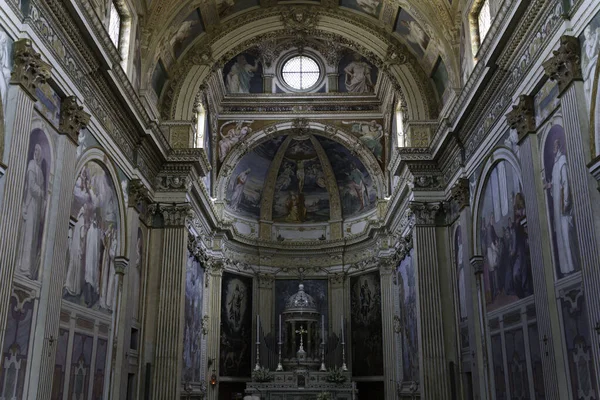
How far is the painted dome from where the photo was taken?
3166cm

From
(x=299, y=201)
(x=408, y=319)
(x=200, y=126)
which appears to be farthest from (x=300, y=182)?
(x=408, y=319)

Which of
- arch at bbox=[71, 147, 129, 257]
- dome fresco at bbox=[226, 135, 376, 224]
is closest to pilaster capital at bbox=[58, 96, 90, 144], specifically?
arch at bbox=[71, 147, 129, 257]

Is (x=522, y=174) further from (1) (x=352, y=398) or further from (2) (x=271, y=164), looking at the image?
(2) (x=271, y=164)

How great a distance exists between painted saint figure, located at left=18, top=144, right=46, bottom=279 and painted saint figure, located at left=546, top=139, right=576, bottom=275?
10422 mm

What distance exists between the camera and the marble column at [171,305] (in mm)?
19781

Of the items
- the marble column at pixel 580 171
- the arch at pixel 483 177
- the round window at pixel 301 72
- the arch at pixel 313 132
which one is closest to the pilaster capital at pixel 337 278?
the arch at pixel 313 132

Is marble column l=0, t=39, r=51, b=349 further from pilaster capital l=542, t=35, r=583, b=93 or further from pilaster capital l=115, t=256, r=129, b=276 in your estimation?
pilaster capital l=542, t=35, r=583, b=93

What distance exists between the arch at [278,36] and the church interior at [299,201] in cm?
8

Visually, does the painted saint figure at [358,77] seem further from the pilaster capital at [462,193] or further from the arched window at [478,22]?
the pilaster capital at [462,193]

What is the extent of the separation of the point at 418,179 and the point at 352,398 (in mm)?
11917

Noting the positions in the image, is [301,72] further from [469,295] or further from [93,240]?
[93,240]

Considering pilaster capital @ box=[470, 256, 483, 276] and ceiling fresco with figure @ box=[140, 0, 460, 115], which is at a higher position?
ceiling fresco with figure @ box=[140, 0, 460, 115]

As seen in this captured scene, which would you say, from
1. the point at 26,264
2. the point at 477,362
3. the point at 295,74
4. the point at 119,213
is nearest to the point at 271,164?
the point at 295,74

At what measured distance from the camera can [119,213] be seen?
699 inches
